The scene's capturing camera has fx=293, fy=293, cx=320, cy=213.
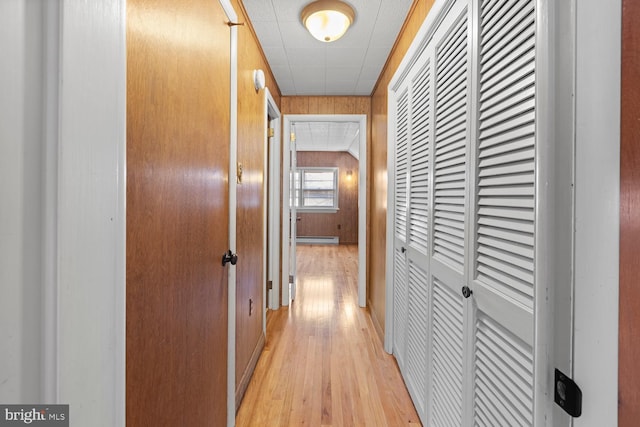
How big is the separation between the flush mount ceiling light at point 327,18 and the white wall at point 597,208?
1438mm

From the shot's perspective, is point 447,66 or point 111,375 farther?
point 447,66

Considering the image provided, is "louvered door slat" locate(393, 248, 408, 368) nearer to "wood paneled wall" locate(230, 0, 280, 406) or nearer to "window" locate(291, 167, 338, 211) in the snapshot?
"wood paneled wall" locate(230, 0, 280, 406)

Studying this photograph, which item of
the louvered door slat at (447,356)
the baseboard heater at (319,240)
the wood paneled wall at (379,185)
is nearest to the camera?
the louvered door slat at (447,356)

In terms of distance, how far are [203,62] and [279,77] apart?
1.75 metres

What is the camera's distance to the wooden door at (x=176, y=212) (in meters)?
0.73

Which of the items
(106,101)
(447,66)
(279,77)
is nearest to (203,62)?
(106,101)

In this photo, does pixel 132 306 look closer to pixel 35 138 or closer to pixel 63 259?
pixel 63 259

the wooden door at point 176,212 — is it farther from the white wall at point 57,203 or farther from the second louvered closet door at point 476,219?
the second louvered closet door at point 476,219

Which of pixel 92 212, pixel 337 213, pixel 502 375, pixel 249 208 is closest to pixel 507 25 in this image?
pixel 502 375

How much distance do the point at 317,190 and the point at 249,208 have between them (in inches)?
241

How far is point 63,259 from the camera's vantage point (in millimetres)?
411

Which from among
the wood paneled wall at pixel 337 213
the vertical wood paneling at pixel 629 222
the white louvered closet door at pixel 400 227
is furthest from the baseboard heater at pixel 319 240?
the vertical wood paneling at pixel 629 222

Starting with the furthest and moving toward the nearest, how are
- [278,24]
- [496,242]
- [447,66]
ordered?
[278,24], [447,66], [496,242]

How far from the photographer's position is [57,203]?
0.40 m
